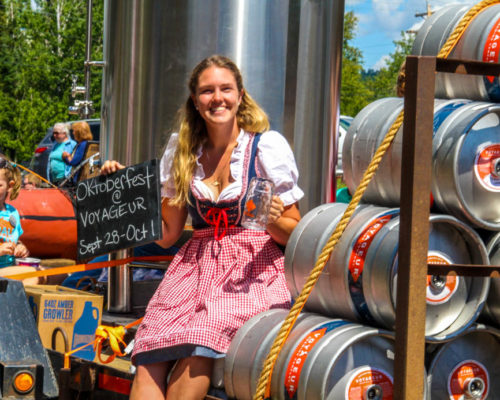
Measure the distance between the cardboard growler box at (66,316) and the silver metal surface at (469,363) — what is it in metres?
1.87

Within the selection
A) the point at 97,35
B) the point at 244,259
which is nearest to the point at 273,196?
the point at 244,259

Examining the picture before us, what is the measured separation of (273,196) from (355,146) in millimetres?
506

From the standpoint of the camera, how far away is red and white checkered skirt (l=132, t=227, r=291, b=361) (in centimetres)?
302

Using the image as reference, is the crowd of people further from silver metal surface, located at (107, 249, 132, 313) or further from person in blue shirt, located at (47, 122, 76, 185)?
person in blue shirt, located at (47, 122, 76, 185)

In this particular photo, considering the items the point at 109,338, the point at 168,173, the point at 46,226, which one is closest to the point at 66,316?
the point at 109,338

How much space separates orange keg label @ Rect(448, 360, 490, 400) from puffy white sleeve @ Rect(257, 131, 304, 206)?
3.49 feet

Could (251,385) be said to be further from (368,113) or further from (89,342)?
(89,342)

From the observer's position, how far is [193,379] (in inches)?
115

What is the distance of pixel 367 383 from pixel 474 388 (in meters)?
0.39

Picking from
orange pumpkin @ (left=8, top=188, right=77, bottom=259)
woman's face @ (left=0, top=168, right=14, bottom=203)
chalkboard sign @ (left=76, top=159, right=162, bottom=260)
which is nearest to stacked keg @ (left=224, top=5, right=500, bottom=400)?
chalkboard sign @ (left=76, top=159, right=162, bottom=260)

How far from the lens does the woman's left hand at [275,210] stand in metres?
3.24

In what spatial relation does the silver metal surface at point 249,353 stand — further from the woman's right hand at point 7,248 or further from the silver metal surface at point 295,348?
the woman's right hand at point 7,248

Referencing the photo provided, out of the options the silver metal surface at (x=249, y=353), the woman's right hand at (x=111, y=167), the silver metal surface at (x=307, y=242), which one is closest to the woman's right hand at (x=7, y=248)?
the woman's right hand at (x=111, y=167)

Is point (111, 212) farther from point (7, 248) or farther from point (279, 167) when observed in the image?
point (7, 248)
